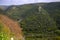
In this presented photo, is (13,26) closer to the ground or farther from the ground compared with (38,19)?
closer to the ground

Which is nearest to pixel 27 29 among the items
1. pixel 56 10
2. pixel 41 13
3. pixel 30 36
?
pixel 30 36

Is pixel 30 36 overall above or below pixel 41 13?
below

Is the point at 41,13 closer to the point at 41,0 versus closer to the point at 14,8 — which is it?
the point at 41,0

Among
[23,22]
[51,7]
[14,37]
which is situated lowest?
[14,37]

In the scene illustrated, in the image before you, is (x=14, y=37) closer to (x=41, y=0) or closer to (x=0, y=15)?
(x=0, y=15)
